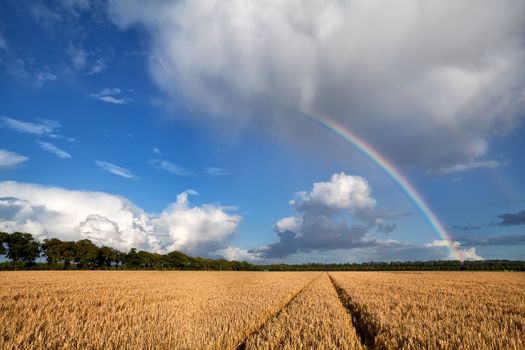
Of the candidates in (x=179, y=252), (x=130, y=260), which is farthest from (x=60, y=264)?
(x=179, y=252)

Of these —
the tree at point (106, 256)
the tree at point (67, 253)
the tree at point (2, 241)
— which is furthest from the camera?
the tree at point (106, 256)

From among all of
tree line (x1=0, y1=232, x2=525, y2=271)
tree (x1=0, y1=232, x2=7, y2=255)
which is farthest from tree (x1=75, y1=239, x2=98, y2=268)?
tree (x1=0, y1=232, x2=7, y2=255)

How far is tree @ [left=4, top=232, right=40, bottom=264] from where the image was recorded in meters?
99.1

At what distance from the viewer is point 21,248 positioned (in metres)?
99.4

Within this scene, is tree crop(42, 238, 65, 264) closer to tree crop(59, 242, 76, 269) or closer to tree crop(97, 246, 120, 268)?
tree crop(59, 242, 76, 269)

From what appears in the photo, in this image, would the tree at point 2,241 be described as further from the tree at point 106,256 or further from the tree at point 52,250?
the tree at point 106,256

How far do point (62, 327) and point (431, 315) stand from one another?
32.7 feet

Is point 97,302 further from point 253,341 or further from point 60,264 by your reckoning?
point 60,264

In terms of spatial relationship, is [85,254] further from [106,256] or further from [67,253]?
[106,256]

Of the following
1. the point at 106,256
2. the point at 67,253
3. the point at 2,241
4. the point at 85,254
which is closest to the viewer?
the point at 2,241

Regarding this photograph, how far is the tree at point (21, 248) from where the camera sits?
99.1 meters

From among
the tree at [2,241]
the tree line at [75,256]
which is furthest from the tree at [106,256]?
the tree at [2,241]

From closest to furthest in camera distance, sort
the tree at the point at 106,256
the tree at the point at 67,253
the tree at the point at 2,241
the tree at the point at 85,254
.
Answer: the tree at the point at 2,241
the tree at the point at 67,253
the tree at the point at 85,254
the tree at the point at 106,256

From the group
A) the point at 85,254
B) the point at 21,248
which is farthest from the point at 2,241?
the point at 85,254
